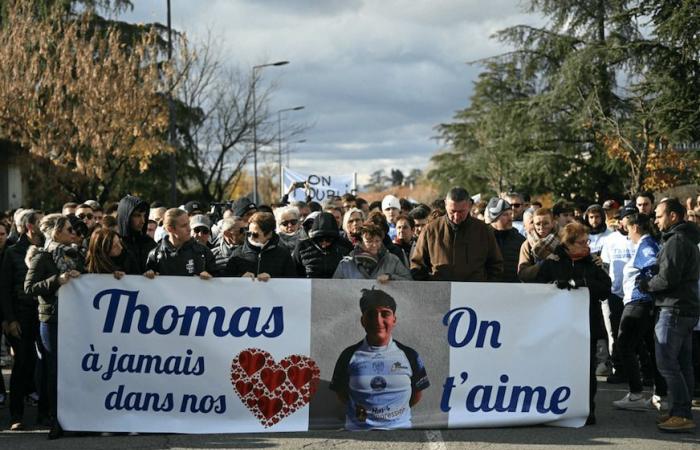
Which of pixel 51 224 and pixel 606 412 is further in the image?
pixel 606 412

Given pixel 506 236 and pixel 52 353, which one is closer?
pixel 52 353

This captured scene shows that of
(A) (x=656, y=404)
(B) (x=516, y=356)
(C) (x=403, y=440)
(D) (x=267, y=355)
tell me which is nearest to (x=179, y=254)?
(D) (x=267, y=355)

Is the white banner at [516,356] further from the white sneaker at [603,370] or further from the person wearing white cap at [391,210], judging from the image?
the person wearing white cap at [391,210]

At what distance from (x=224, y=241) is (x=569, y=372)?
3.71m

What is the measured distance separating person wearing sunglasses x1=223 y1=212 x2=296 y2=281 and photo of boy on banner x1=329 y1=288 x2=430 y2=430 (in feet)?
2.99

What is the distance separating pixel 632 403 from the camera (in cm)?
880

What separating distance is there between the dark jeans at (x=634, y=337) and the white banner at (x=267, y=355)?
3.96ft

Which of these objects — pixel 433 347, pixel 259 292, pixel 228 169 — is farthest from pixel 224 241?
pixel 228 169

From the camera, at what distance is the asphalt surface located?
7293 mm

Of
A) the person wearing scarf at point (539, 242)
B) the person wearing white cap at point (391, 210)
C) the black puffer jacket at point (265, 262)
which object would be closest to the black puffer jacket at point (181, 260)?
the black puffer jacket at point (265, 262)

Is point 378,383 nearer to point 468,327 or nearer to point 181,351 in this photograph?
point 468,327

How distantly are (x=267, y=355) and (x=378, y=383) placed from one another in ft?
3.08

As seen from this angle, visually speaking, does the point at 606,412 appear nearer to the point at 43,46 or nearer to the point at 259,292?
the point at 259,292

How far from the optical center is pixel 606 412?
8.61m
